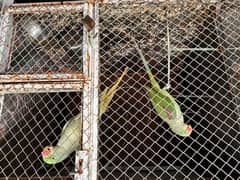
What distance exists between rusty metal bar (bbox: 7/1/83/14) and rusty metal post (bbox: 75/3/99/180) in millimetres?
68

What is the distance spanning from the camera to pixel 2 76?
179 centimetres

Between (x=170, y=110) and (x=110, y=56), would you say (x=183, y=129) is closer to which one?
(x=170, y=110)

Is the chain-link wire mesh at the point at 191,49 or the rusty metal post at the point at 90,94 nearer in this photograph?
the rusty metal post at the point at 90,94

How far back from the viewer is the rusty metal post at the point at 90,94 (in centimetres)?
150

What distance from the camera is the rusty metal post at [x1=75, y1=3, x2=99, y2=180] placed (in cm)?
150

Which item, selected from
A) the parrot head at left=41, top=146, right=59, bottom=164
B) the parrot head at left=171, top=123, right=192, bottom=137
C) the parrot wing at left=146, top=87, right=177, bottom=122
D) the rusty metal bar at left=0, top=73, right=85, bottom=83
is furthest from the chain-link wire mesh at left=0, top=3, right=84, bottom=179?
the parrot head at left=171, top=123, right=192, bottom=137

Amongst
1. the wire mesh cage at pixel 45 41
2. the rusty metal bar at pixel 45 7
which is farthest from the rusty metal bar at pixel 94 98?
the wire mesh cage at pixel 45 41

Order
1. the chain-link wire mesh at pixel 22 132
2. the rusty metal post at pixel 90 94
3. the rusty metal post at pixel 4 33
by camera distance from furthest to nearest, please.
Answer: the chain-link wire mesh at pixel 22 132
the rusty metal post at pixel 4 33
the rusty metal post at pixel 90 94

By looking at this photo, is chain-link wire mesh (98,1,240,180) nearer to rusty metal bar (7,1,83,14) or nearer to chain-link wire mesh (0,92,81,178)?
rusty metal bar (7,1,83,14)

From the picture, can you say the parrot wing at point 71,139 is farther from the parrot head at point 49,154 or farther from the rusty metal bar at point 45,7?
the rusty metal bar at point 45,7

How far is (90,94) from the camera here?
5.54 feet

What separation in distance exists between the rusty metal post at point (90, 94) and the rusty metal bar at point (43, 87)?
0.07m

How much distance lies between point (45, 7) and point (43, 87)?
0.54m

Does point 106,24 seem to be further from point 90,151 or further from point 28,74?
point 90,151
